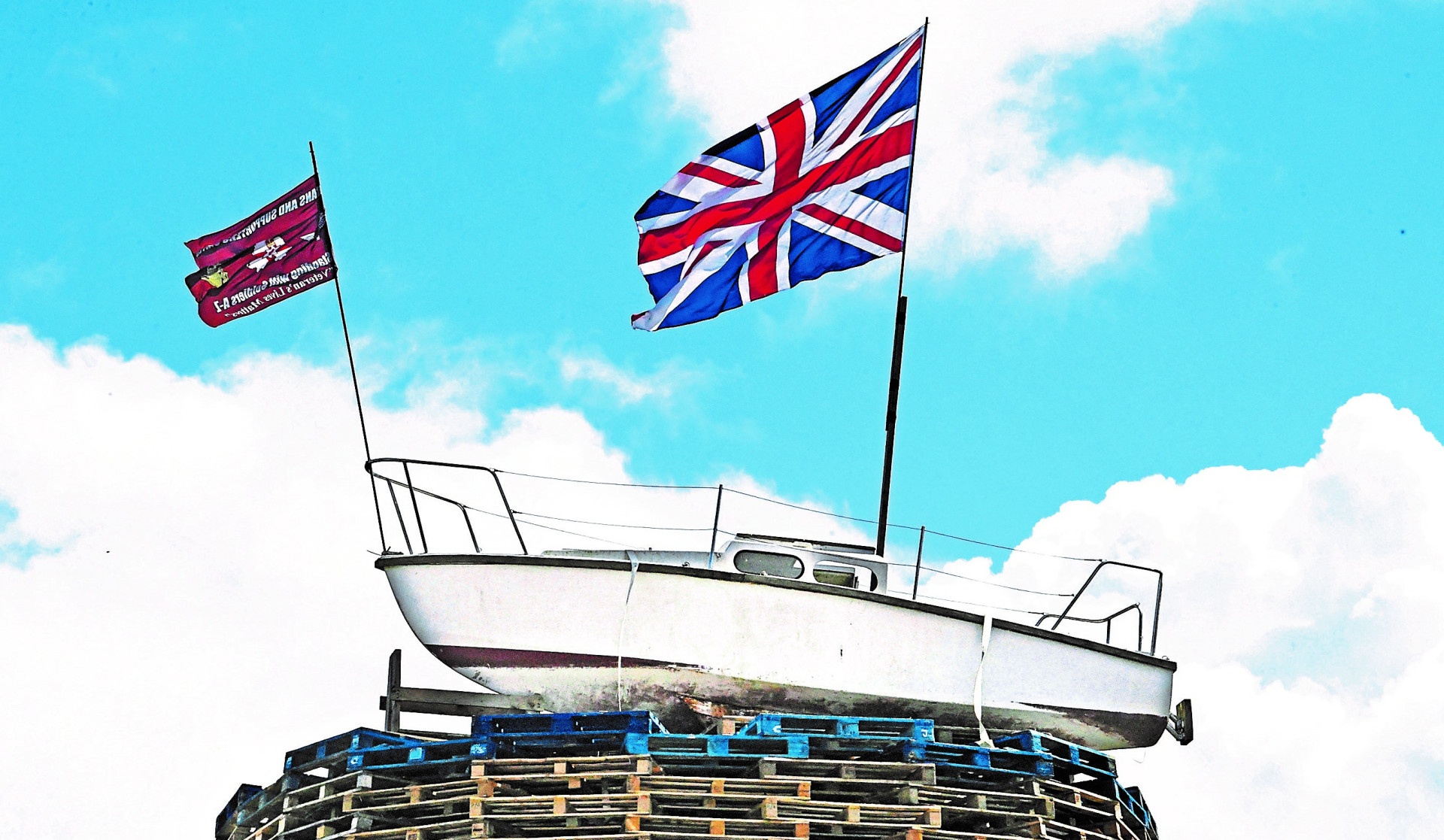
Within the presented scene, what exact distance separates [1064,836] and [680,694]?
4.09m

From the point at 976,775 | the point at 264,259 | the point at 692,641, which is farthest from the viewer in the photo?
→ the point at 264,259

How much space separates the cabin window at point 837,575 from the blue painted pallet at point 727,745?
2720 mm

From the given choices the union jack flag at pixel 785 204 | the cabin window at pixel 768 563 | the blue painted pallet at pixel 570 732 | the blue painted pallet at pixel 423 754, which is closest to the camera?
the blue painted pallet at pixel 570 732

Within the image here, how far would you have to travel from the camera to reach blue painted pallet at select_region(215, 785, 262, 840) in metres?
17.9

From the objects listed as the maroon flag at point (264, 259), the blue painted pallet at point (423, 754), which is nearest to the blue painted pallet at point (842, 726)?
the blue painted pallet at point (423, 754)

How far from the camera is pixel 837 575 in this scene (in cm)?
1791

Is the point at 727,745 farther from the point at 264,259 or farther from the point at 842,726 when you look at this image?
the point at 264,259

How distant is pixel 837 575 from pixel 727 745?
308 centimetres

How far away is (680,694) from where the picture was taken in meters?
16.6

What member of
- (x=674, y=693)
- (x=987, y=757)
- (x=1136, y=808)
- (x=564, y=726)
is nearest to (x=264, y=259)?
(x=564, y=726)

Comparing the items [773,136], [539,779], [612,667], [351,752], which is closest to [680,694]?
[612,667]

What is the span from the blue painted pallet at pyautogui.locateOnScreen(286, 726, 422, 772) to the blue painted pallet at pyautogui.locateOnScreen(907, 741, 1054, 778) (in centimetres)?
514

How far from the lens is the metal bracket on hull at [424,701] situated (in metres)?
17.5

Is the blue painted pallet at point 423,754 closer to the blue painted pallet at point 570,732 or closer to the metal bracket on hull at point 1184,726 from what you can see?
the blue painted pallet at point 570,732
